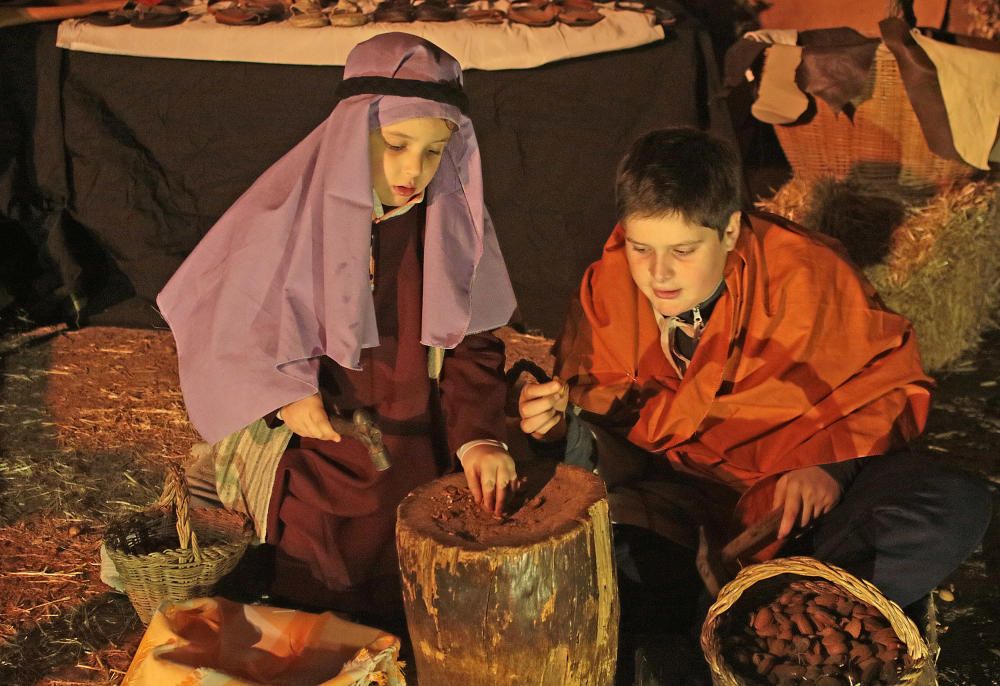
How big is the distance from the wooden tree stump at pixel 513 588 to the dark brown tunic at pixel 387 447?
481mm

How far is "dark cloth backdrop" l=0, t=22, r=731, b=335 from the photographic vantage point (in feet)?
15.2

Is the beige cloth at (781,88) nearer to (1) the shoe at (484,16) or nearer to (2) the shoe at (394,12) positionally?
(1) the shoe at (484,16)

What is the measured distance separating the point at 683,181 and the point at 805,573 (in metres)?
0.96

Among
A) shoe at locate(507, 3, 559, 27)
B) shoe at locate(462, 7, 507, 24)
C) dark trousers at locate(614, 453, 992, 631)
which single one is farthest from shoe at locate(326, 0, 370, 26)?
dark trousers at locate(614, 453, 992, 631)

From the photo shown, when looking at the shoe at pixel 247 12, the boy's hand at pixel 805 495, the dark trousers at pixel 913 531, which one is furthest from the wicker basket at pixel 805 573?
the shoe at pixel 247 12

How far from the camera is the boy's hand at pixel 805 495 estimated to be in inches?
108

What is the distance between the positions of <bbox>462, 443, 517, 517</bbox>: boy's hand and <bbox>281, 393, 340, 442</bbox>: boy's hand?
1.22 feet

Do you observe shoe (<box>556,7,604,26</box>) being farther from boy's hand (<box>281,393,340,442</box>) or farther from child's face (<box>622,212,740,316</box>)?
boy's hand (<box>281,393,340,442</box>)

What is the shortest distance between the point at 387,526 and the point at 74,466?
1712 millimetres

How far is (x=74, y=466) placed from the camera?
13.3ft

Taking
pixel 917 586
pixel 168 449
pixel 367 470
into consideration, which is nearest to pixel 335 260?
pixel 367 470

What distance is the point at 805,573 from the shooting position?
2365 mm

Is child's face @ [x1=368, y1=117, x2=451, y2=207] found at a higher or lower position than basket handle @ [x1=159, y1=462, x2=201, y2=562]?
higher

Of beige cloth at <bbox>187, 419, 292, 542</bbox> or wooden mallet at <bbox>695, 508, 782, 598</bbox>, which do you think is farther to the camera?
beige cloth at <bbox>187, 419, 292, 542</bbox>
